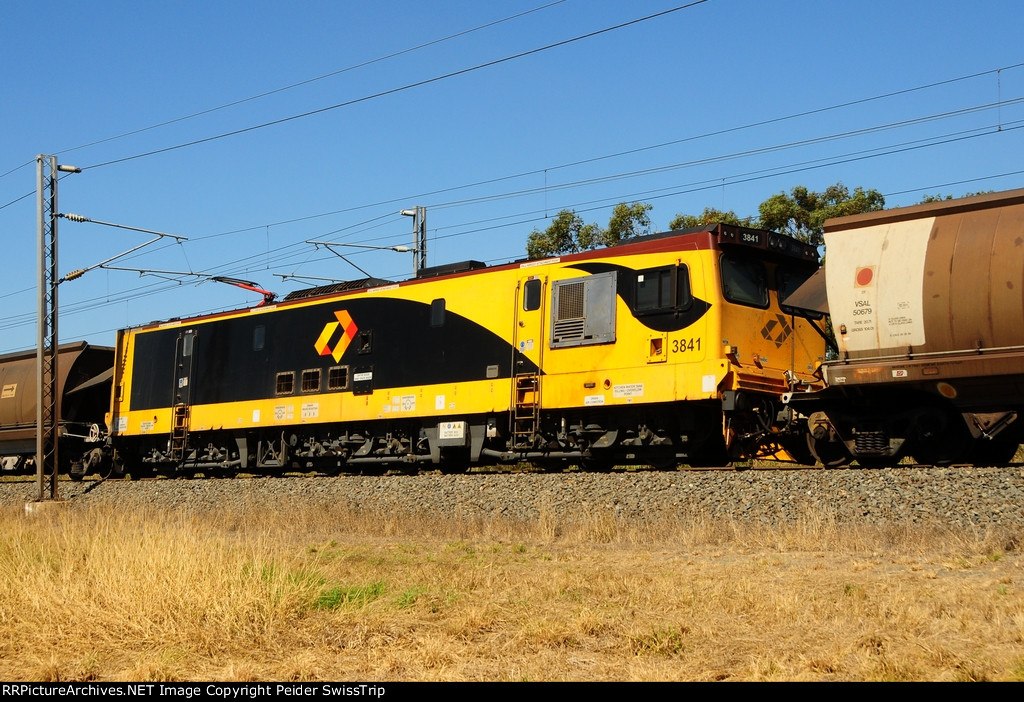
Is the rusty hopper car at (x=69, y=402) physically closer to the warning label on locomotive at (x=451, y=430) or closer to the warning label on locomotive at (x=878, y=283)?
the warning label on locomotive at (x=451, y=430)

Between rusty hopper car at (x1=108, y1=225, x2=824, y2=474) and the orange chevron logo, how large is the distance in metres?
0.04

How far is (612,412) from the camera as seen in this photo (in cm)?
1578

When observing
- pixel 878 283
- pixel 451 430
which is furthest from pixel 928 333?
Result: pixel 451 430

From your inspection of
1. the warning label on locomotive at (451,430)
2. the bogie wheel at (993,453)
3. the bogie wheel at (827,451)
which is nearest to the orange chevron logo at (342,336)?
the warning label on locomotive at (451,430)

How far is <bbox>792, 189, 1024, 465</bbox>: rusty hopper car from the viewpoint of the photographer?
38.7ft

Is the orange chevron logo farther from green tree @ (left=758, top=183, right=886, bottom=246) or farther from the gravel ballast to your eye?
green tree @ (left=758, top=183, right=886, bottom=246)

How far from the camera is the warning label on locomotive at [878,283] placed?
40.8 feet

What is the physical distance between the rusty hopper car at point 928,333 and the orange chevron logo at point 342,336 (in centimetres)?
953

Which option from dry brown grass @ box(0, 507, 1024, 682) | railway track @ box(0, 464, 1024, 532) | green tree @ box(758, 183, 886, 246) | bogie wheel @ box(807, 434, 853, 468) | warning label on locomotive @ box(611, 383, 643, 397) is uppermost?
green tree @ box(758, 183, 886, 246)

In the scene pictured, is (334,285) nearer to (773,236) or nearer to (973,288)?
(773,236)

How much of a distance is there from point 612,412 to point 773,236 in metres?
3.71

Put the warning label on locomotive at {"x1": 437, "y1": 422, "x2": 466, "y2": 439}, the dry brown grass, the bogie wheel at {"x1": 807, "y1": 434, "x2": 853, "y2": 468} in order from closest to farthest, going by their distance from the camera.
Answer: the dry brown grass < the bogie wheel at {"x1": 807, "y1": 434, "x2": 853, "y2": 468} < the warning label on locomotive at {"x1": 437, "y1": 422, "x2": 466, "y2": 439}

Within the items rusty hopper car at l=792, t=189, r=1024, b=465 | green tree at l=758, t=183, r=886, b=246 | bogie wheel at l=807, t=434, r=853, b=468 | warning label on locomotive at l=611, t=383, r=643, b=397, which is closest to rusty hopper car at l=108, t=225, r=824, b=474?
warning label on locomotive at l=611, t=383, r=643, b=397
